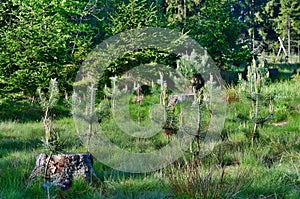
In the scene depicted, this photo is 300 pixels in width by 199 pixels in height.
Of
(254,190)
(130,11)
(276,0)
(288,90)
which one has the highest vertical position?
(276,0)

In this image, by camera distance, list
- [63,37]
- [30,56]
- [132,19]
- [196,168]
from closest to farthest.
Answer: [196,168]
[30,56]
[63,37]
[132,19]

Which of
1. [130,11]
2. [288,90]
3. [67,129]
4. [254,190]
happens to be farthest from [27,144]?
[130,11]

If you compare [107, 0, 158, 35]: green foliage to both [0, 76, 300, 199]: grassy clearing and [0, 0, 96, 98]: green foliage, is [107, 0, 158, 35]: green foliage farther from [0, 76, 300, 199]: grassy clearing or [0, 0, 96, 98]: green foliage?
[0, 76, 300, 199]: grassy clearing

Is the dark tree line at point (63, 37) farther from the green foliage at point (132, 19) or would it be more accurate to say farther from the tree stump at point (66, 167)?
the tree stump at point (66, 167)

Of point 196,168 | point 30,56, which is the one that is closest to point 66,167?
point 196,168

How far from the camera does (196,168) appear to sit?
10.5 ft

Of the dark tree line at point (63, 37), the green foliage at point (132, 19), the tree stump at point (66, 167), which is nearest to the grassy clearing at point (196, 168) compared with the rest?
the tree stump at point (66, 167)

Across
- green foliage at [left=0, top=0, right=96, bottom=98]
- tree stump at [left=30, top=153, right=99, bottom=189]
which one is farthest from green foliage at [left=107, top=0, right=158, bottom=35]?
tree stump at [left=30, top=153, right=99, bottom=189]

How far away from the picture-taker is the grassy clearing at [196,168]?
10.9 feet

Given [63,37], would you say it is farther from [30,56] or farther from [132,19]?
[132,19]

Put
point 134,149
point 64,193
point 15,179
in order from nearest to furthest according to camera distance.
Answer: point 64,193 < point 15,179 < point 134,149

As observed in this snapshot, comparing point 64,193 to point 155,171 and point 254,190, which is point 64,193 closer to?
point 155,171

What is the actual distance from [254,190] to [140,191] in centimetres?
111

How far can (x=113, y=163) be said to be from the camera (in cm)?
483
